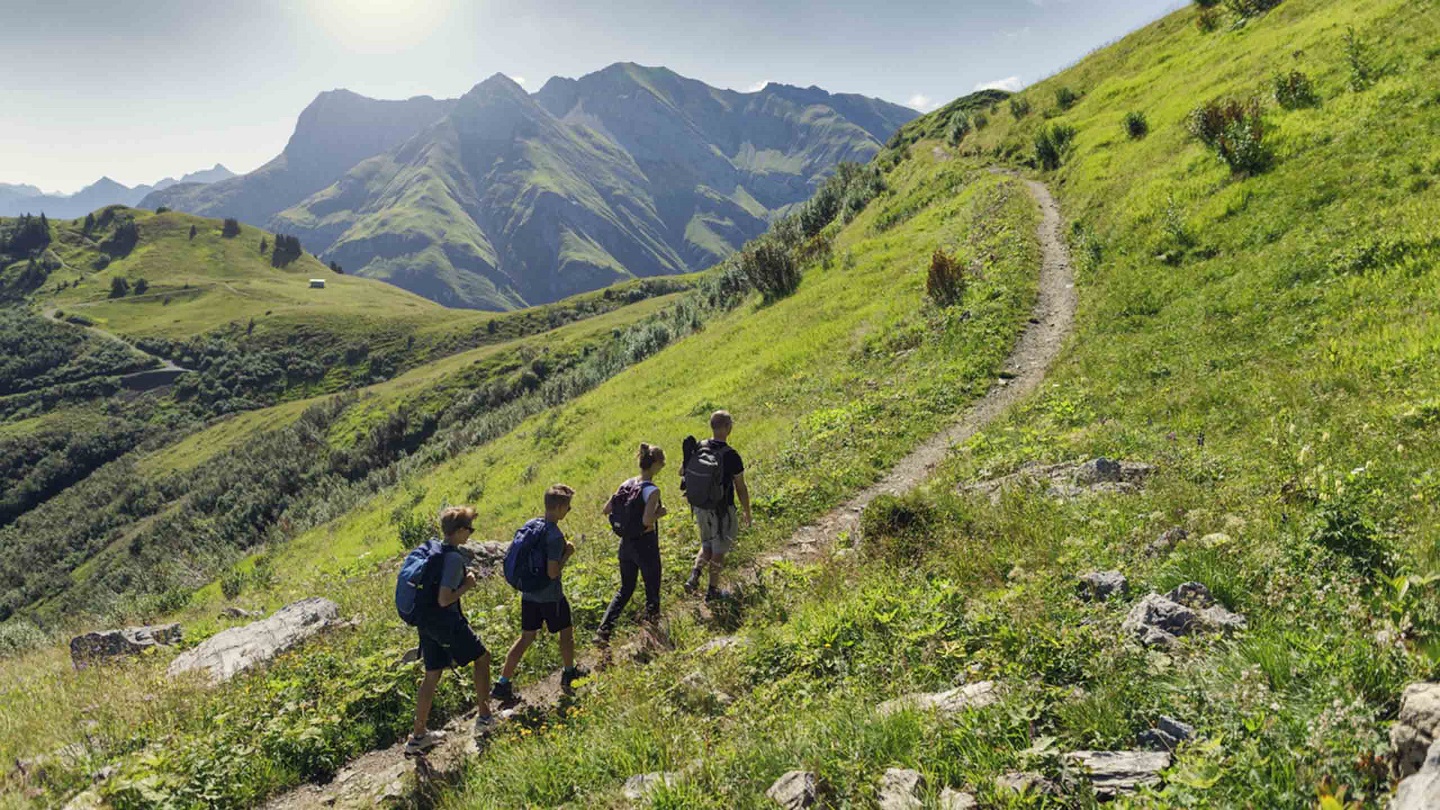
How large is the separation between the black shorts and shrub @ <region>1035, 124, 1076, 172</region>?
3328cm

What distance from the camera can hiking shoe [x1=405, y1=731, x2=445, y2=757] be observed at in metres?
7.07

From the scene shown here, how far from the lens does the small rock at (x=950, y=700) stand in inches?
187

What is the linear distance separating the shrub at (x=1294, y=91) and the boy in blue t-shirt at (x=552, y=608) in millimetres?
22269

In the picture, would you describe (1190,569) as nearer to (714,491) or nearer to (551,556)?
(714,491)

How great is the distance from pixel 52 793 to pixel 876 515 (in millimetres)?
10108

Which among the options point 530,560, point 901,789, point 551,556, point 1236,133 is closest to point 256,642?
point 530,560

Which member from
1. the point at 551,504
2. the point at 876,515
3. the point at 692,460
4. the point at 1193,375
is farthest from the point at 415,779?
the point at 1193,375

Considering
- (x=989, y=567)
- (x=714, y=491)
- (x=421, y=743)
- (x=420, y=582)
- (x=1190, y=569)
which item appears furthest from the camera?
(x=714, y=491)

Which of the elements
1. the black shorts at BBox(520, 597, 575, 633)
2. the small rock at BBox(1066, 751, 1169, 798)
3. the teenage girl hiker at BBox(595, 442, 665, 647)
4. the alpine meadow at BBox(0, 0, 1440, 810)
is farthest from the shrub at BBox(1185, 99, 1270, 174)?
the black shorts at BBox(520, 597, 575, 633)

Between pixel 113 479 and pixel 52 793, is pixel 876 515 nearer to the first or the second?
pixel 52 793

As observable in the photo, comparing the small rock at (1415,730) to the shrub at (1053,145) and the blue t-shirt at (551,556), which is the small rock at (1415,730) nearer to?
the blue t-shirt at (551,556)

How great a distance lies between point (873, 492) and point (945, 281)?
11.9 metres

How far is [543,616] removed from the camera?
7918mm

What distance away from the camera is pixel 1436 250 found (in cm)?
1047
